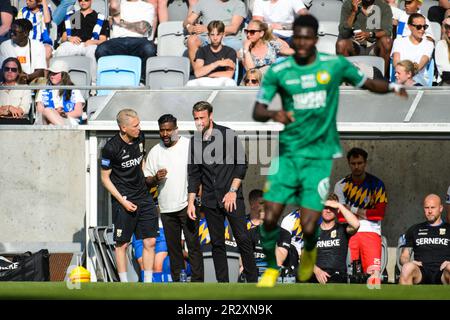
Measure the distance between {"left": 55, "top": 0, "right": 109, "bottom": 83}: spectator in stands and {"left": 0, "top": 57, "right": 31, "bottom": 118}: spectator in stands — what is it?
1234 mm

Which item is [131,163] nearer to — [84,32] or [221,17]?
[221,17]

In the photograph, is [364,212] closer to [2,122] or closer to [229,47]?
[229,47]

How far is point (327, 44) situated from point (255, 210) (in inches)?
148

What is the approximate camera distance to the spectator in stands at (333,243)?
1360 centimetres

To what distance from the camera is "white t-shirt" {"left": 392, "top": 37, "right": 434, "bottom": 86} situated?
16297mm

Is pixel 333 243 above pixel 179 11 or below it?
below

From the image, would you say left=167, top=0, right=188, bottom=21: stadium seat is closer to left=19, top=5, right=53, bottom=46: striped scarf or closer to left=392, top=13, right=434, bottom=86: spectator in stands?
left=19, top=5, right=53, bottom=46: striped scarf

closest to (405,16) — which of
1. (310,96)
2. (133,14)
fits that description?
(133,14)

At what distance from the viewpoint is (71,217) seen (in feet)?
50.8

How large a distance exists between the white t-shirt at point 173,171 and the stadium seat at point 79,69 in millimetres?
3289

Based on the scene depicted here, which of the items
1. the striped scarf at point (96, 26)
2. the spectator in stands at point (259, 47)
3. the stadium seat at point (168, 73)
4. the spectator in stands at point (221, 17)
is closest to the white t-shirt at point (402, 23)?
the spectator in stands at point (259, 47)

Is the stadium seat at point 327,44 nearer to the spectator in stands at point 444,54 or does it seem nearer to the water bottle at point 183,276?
the spectator in stands at point 444,54

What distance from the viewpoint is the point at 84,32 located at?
17812mm

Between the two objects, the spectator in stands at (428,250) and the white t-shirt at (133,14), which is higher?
the white t-shirt at (133,14)
